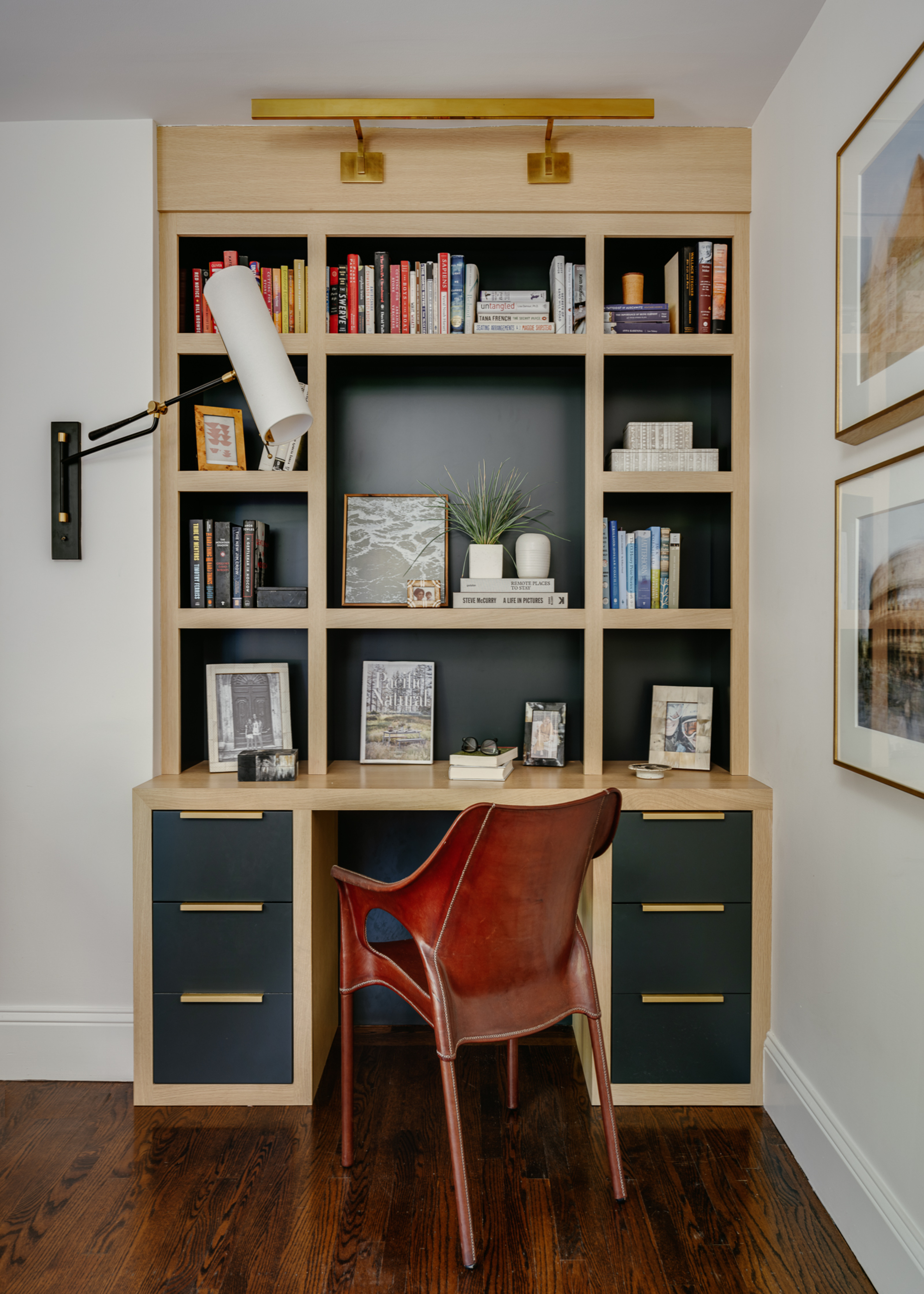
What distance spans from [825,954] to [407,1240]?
1.08m

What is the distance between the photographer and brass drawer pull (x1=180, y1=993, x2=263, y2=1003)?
2.12m

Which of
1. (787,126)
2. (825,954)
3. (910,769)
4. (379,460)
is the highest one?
(787,126)

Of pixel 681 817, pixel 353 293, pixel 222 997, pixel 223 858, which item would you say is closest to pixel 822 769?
pixel 681 817

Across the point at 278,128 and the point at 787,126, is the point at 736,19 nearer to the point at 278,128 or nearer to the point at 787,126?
the point at 787,126

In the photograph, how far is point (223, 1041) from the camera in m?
2.13

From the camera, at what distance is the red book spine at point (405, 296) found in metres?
2.39

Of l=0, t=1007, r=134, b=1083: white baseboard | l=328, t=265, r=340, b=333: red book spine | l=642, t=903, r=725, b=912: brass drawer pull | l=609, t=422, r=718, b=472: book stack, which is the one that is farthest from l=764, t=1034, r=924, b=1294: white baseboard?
l=328, t=265, r=340, b=333: red book spine

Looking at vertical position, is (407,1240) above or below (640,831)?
below

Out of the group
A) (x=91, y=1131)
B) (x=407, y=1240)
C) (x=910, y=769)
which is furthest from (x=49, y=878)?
(x=910, y=769)

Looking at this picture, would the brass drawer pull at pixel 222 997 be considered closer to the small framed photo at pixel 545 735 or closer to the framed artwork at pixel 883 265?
the small framed photo at pixel 545 735

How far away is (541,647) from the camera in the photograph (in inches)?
104

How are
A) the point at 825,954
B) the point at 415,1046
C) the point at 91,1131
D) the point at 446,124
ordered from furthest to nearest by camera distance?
the point at 415,1046 → the point at 446,124 → the point at 91,1131 → the point at 825,954

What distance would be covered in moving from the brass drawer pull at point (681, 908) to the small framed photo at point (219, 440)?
5.48ft

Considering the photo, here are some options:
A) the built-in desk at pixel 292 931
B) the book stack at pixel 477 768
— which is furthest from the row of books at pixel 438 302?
the built-in desk at pixel 292 931
